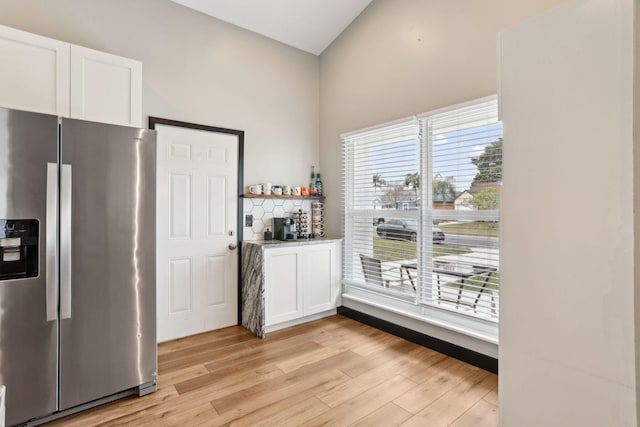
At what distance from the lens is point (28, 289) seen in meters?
1.75

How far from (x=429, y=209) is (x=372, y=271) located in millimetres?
981

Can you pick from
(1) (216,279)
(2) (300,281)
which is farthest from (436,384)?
(1) (216,279)

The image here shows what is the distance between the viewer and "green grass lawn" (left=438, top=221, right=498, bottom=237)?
245cm

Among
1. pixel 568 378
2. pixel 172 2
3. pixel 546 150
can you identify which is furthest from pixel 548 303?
pixel 172 2

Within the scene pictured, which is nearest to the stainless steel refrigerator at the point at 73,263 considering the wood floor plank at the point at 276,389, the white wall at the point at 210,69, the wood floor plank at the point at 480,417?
the wood floor plank at the point at 276,389

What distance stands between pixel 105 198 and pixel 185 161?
121 cm

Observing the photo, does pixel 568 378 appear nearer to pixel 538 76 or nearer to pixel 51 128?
pixel 538 76

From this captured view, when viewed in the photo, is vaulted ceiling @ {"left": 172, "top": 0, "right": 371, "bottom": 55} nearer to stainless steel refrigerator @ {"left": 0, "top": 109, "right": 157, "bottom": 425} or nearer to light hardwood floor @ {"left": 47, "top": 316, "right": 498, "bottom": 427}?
stainless steel refrigerator @ {"left": 0, "top": 109, "right": 157, "bottom": 425}

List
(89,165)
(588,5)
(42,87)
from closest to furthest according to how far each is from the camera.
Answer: (588,5) < (89,165) < (42,87)

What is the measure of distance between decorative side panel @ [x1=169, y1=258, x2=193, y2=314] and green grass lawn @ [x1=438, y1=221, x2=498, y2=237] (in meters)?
2.43

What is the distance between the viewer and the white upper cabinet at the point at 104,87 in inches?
85.7

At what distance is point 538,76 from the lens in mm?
971

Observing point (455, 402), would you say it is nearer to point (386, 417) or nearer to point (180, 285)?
point (386, 417)

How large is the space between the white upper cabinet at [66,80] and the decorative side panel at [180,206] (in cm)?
80
